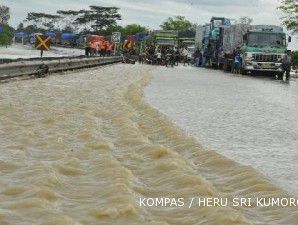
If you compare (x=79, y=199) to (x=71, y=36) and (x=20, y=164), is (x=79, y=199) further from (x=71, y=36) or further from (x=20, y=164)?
(x=71, y=36)

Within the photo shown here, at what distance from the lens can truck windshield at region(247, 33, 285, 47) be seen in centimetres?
3894

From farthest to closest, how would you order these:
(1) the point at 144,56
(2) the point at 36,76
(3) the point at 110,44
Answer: (3) the point at 110,44, (1) the point at 144,56, (2) the point at 36,76

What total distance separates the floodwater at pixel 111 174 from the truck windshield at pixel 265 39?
29.2 m

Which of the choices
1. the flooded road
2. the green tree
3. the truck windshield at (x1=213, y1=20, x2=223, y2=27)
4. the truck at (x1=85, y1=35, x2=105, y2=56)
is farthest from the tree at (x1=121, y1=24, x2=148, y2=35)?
the flooded road

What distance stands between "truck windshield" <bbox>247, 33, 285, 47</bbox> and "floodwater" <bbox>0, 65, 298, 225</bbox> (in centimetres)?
2920

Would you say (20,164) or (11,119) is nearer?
(20,164)

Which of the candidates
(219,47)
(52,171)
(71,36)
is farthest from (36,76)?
(71,36)

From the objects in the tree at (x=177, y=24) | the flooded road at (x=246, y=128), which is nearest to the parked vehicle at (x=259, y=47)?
the flooded road at (x=246, y=128)

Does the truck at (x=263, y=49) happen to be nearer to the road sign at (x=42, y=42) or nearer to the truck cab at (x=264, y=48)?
the truck cab at (x=264, y=48)

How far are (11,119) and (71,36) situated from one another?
128 meters

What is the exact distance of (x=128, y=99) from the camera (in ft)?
48.1

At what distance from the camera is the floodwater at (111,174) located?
4891mm

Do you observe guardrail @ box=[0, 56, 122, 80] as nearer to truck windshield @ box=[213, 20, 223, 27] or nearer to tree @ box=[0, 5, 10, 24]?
truck windshield @ box=[213, 20, 223, 27]

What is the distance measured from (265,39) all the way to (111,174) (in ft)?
111
